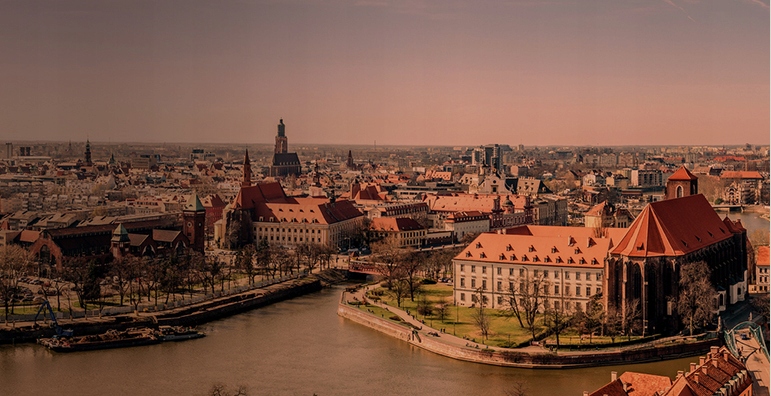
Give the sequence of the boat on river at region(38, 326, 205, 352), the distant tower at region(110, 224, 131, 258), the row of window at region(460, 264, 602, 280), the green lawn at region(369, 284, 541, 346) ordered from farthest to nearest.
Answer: the distant tower at region(110, 224, 131, 258) → the row of window at region(460, 264, 602, 280) → the boat on river at region(38, 326, 205, 352) → the green lawn at region(369, 284, 541, 346)

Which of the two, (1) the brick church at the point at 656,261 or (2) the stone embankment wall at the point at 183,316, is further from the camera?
(2) the stone embankment wall at the point at 183,316

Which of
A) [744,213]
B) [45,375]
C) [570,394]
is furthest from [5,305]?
[744,213]

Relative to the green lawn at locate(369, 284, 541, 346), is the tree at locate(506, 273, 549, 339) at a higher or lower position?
higher

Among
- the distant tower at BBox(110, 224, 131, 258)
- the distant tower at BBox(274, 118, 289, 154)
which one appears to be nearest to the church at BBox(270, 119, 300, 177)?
the distant tower at BBox(274, 118, 289, 154)

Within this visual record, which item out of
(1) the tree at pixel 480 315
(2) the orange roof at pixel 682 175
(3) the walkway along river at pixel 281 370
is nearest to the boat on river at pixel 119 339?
(3) the walkway along river at pixel 281 370

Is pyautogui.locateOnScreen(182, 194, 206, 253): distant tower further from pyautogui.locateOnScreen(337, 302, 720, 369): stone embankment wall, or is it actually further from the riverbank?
pyautogui.locateOnScreen(337, 302, 720, 369): stone embankment wall

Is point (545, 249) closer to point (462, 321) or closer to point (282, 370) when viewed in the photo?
point (462, 321)

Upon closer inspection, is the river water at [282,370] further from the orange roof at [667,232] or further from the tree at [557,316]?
the orange roof at [667,232]
